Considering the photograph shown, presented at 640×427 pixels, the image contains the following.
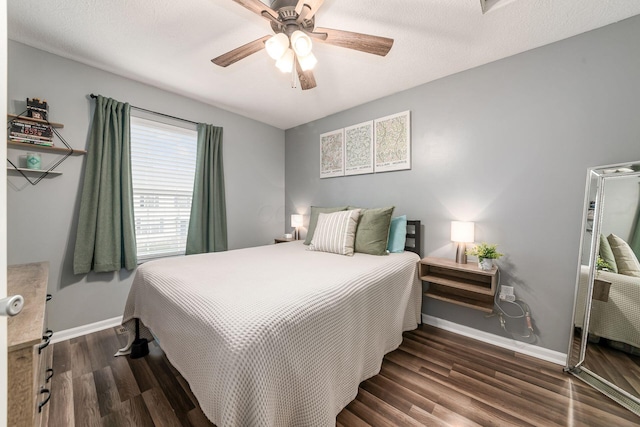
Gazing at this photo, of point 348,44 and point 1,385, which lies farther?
point 348,44

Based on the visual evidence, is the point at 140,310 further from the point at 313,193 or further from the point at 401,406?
the point at 313,193

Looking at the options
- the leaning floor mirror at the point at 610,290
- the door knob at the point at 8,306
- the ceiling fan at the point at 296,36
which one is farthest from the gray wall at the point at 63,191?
the leaning floor mirror at the point at 610,290

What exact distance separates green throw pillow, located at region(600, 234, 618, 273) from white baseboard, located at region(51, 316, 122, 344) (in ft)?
13.8

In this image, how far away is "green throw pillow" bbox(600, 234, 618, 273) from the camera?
1607 millimetres

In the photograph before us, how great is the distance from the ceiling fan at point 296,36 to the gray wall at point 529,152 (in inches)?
50.5

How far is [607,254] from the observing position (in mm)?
1638

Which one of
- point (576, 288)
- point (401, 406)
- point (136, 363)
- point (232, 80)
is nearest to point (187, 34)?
point (232, 80)

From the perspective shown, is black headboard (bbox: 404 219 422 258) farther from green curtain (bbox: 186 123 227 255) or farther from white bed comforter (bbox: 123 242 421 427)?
green curtain (bbox: 186 123 227 255)

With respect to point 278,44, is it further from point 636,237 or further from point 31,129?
point 636,237

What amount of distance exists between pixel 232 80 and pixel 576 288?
3548 millimetres

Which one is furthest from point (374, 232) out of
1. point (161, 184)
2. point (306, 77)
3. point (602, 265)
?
point (161, 184)

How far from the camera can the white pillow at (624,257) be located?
152 centimetres

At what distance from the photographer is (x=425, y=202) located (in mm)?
2578

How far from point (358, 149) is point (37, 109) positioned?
307 cm
